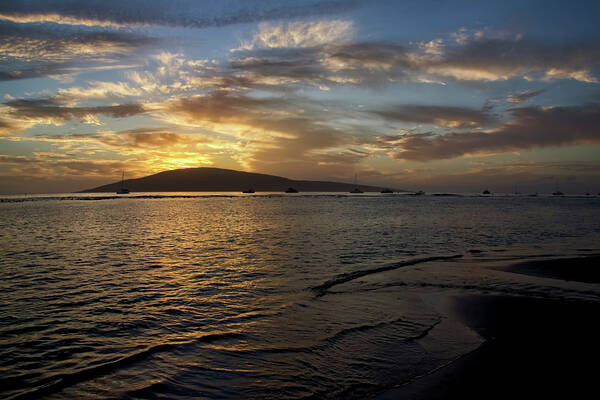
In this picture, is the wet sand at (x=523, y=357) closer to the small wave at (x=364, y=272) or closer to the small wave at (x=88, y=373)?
the small wave at (x=364, y=272)

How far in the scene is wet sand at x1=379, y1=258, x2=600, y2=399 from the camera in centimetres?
693

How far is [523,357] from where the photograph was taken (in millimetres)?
8383

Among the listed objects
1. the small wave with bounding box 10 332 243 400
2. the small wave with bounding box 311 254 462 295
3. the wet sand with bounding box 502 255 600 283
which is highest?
the wet sand with bounding box 502 255 600 283

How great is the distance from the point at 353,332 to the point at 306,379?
3.25 metres

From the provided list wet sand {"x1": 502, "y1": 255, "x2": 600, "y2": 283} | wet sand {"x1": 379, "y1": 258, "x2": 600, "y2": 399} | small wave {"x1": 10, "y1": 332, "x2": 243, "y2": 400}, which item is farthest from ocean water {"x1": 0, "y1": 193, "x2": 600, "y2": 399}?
wet sand {"x1": 502, "y1": 255, "x2": 600, "y2": 283}

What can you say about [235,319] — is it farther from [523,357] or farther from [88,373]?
[523,357]

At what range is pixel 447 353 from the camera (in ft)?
29.7

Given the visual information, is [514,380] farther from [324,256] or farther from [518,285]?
[324,256]

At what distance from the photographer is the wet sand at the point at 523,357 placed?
693 cm

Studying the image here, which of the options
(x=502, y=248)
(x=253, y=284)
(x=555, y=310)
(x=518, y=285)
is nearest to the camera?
(x=555, y=310)

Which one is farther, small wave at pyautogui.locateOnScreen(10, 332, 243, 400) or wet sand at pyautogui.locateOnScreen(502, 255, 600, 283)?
wet sand at pyautogui.locateOnScreen(502, 255, 600, 283)

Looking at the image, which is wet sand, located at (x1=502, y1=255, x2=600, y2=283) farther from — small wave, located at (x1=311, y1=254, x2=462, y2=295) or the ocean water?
small wave, located at (x1=311, y1=254, x2=462, y2=295)

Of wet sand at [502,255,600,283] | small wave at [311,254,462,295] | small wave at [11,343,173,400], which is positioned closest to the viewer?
small wave at [11,343,173,400]

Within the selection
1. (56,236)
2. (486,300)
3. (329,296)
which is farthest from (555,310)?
(56,236)
